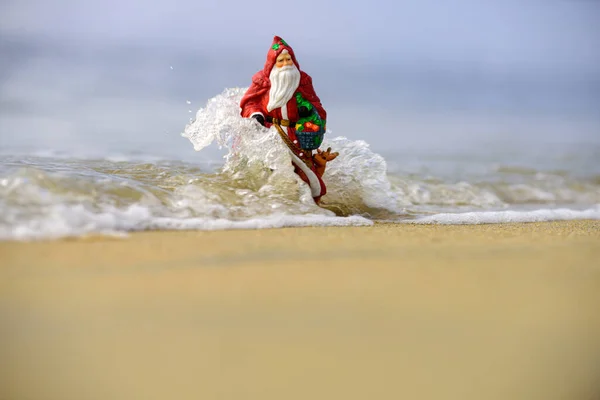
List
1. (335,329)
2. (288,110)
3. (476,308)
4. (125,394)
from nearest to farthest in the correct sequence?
(125,394)
(335,329)
(476,308)
(288,110)

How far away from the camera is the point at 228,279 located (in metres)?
1.42

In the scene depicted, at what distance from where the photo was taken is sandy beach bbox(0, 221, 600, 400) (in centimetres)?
117

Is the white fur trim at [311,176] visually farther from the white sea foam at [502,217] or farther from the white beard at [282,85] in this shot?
the white sea foam at [502,217]

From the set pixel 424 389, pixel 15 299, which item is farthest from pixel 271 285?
pixel 15 299

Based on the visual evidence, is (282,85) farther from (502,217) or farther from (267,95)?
(502,217)

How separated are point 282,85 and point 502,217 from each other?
3.96ft

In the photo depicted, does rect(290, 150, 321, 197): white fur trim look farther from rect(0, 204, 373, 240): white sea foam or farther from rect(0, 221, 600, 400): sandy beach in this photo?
rect(0, 221, 600, 400): sandy beach

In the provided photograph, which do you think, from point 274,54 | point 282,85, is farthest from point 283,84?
point 274,54

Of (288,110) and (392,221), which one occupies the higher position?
(288,110)

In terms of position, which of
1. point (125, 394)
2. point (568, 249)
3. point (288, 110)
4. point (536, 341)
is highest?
point (288, 110)

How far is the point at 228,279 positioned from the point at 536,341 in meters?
0.64

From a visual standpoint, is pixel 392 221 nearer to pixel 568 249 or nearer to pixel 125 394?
pixel 568 249

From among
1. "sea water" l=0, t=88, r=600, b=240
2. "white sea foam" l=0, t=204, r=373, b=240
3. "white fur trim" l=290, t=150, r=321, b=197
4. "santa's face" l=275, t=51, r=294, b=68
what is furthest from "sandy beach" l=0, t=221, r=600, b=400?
"santa's face" l=275, t=51, r=294, b=68

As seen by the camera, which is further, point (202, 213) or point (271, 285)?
point (202, 213)
